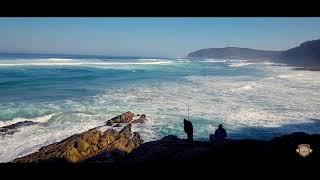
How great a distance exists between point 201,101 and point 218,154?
60.6 feet

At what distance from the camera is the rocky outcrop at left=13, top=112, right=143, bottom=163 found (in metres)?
12.4

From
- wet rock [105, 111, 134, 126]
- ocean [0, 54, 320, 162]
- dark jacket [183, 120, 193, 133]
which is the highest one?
dark jacket [183, 120, 193, 133]

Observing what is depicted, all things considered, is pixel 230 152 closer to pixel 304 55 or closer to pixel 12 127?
pixel 12 127

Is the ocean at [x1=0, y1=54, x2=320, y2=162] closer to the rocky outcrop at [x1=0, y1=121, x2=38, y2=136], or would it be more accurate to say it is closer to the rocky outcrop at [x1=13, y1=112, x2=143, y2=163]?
the rocky outcrop at [x1=0, y1=121, x2=38, y2=136]

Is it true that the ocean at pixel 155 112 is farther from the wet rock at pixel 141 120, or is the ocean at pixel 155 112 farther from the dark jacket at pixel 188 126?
the dark jacket at pixel 188 126

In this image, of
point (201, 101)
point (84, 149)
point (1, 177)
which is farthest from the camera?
point (201, 101)

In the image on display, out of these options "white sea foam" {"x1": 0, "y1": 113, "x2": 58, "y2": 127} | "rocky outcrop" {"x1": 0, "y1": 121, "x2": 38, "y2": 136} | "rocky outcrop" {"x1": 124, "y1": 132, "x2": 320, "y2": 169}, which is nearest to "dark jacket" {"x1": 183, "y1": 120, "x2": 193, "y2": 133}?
"rocky outcrop" {"x1": 124, "y1": 132, "x2": 320, "y2": 169}

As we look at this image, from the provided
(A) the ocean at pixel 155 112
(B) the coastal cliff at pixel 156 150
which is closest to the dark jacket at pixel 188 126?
(B) the coastal cliff at pixel 156 150

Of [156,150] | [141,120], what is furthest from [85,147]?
[141,120]

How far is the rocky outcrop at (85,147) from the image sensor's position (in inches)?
488
